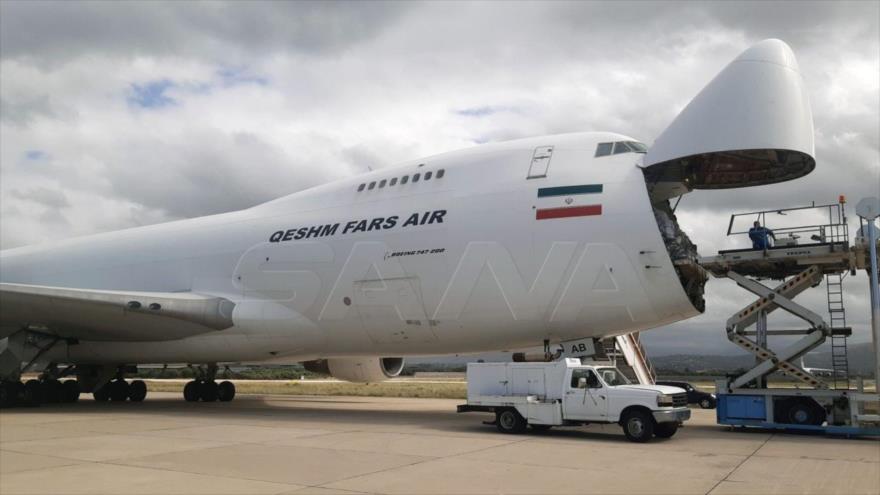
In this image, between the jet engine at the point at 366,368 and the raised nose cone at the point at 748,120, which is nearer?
the raised nose cone at the point at 748,120

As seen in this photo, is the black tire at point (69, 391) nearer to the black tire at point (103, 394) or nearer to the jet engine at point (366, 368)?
the black tire at point (103, 394)

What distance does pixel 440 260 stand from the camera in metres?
15.0

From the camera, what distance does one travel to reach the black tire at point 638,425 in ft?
38.9

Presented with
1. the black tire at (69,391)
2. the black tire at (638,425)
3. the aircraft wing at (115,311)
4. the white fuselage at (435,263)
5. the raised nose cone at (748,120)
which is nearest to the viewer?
the black tire at (638,425)

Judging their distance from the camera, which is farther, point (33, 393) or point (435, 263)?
point (33, 393)

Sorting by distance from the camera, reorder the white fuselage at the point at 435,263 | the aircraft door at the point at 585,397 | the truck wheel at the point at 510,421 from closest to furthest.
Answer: the aircraft door at the point at 585,397
the truck wheel at the point at 510,421
the white fuselage at the point at 435,263

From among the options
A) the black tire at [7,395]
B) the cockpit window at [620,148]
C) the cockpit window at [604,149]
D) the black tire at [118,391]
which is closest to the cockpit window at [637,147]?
the cockpit window at [620,148]

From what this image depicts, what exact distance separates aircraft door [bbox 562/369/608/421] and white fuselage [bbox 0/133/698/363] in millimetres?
1283

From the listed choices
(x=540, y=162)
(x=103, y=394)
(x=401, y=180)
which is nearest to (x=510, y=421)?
(x=540, y=162)

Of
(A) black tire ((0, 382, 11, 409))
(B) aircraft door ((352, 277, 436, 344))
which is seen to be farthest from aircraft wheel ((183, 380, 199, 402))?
(B) aircraft door ((352, 277, 436, 344))

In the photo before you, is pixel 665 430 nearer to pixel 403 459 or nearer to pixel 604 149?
pixel 403 459

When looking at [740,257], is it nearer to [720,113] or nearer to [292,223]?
[720,113]

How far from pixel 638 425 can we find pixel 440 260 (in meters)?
5.17

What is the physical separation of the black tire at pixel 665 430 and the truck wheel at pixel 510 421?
2358mm
